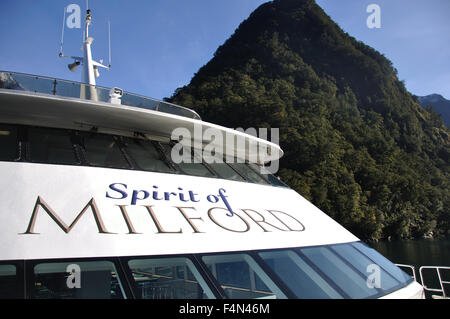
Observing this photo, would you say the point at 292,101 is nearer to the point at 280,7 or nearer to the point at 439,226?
the point at 439,226

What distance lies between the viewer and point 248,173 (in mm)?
5777

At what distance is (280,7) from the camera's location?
134375mm

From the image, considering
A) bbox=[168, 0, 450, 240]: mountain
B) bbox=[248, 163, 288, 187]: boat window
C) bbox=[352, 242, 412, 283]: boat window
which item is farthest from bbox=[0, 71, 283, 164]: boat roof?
Answer: bbox=[168, 0, 450, 240]: mountain

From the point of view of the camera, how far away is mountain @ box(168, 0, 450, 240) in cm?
5844

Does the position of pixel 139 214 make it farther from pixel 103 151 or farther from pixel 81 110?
pixel 81 110

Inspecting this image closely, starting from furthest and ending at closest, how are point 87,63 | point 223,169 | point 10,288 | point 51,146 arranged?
point 87,63 < point 223,169 < point 51,146 < point 10,288

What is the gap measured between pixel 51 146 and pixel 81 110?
599 millimetres

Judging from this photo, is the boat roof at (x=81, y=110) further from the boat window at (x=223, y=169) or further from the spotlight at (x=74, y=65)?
the spotlight at (x=74, y=65)

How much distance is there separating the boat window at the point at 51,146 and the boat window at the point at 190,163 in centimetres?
142

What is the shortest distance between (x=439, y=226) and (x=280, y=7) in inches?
3987

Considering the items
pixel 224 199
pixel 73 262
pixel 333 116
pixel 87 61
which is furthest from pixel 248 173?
pixel 333 116

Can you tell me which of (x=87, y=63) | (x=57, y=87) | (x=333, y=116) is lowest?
(x=57, y=87)

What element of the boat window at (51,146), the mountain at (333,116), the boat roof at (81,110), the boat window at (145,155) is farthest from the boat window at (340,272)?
the mountain at (333,116)
